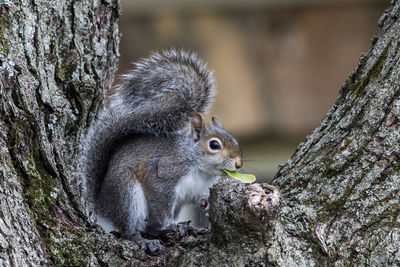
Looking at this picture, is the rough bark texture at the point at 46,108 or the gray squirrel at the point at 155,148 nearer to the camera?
the rough bark texture at the point at 46,108

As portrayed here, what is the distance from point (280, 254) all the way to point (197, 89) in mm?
1166

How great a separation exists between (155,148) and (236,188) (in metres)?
0.94

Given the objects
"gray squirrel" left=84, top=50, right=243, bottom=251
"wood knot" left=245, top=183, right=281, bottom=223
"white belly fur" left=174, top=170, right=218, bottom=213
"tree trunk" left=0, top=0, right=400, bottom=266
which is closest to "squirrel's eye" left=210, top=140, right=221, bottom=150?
"gray squirrel" left=84, top=50, right=243, bottom=251

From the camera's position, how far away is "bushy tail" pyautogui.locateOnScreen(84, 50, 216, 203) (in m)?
2.55

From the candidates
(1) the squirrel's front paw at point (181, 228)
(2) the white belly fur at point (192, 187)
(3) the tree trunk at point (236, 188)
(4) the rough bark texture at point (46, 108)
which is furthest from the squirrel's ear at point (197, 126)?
(3) the tree trunk at point (236, 188)

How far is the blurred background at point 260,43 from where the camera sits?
4.67 metres

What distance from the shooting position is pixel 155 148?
258 cm

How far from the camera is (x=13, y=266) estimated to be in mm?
1598

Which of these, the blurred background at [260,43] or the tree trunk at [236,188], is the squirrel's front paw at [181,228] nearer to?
the tree trunk at [236,188]

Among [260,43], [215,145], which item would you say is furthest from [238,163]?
[260,43]

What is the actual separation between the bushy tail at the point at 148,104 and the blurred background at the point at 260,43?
187 centimetres

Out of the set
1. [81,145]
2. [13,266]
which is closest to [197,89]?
[81,145]

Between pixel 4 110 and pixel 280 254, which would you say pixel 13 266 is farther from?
pixel 280 254

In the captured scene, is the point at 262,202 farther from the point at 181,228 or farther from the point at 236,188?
the point at 181,228
